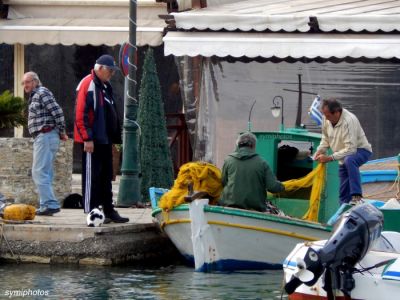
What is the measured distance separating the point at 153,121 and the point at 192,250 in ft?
14.5

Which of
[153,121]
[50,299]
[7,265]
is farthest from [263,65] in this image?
[50,299]

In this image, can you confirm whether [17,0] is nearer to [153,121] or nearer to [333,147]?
[153,121]

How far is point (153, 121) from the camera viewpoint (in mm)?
18719

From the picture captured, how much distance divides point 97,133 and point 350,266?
482 centimetres

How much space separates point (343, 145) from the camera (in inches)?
Answer: 583

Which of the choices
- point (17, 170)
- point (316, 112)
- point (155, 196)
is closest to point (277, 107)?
point (316, 112)

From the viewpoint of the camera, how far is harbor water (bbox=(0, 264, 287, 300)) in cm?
1253

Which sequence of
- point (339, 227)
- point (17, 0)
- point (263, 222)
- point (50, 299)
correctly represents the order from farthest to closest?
point (17, 0), point (263, 222), point (50, 299), point (339, 227)

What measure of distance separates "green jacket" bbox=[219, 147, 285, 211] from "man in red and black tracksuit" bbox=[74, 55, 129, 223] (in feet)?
4.65

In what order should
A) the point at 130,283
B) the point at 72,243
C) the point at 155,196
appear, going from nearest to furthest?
the point at 130,283
the point at 72,243
the point at 155,196

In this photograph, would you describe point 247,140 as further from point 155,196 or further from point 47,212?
point 47,212

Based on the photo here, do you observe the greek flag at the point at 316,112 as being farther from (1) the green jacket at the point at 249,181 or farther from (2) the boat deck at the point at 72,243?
(2) the boat deck at the point at 72,243

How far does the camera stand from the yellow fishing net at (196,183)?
1445cm

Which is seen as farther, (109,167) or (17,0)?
(17,0)
